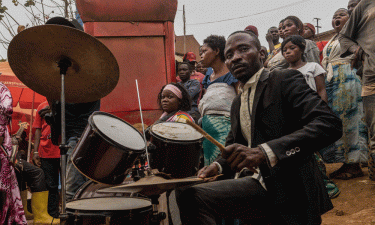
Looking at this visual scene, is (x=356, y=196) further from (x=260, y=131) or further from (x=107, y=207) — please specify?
(x=107, y=207)

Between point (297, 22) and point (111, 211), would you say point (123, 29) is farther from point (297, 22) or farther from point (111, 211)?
point (111, 211)

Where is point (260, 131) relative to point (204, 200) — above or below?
above

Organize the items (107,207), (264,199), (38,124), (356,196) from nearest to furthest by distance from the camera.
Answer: (264,199) < (107,207) < (356,196) < (38,124)

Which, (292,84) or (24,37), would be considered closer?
(292,84)

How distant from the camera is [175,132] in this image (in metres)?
3.58

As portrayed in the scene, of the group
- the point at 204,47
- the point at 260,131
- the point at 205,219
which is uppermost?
the point at 204,47

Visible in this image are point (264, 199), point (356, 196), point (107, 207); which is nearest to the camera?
point (264, 199)

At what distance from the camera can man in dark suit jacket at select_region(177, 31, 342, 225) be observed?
188 centimetres

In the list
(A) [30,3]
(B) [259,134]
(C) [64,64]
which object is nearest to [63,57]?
(C) [64,64]

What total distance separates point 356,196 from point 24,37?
405cm

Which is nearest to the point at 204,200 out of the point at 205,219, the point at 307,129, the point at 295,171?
the point at 205,219

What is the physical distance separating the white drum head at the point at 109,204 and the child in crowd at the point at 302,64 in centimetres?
272

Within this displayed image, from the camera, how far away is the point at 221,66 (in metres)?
4.26

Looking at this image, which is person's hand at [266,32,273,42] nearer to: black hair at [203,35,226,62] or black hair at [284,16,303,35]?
black hair at [284,16,303,35]
